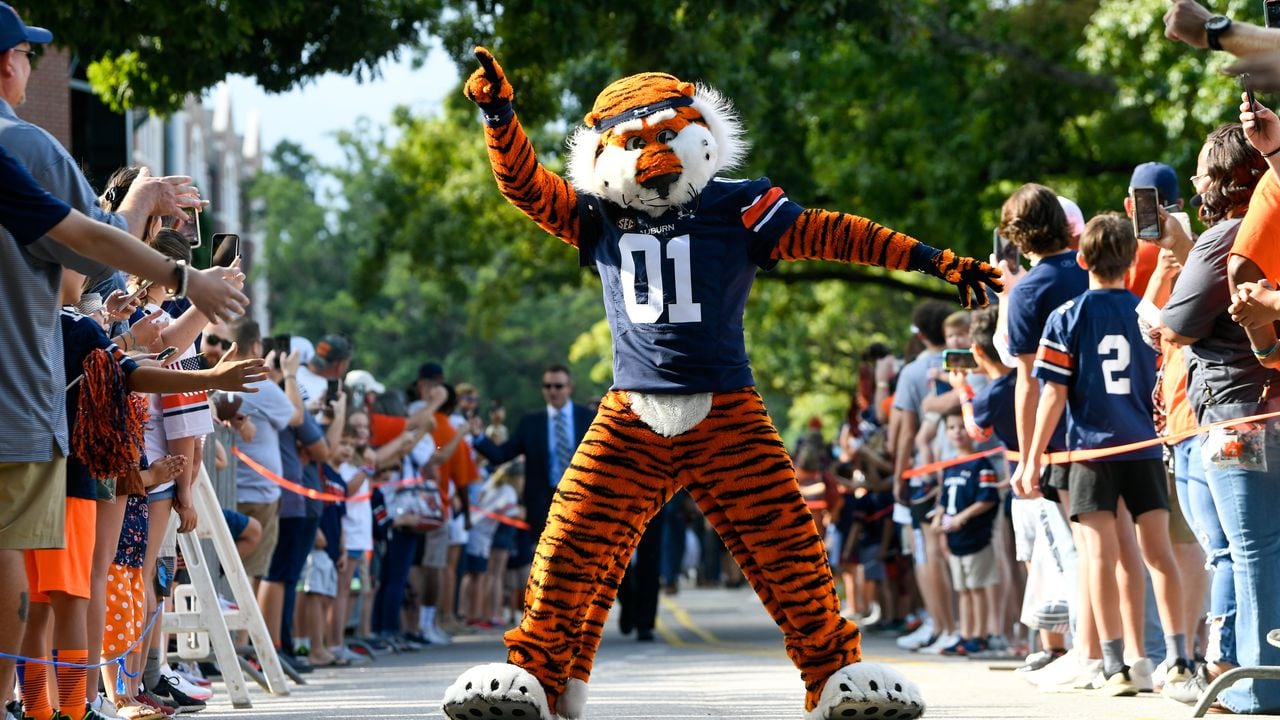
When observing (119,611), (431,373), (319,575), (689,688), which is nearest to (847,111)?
(431,373)

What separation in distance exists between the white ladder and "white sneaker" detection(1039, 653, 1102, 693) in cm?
366

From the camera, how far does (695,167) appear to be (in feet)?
21.9

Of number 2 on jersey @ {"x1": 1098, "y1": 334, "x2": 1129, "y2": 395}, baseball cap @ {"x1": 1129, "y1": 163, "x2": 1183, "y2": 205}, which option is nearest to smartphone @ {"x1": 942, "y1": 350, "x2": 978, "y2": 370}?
number 2 on jersey @ {"x1": 1098, "y1": 334, "x2": 1129, "y2": 395}

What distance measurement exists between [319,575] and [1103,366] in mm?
5585

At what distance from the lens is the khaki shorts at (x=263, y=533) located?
10789 millimetres

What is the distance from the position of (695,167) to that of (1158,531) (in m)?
3.03

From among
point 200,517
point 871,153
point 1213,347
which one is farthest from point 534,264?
point 1213,347

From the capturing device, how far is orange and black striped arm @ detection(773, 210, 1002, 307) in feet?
21.0

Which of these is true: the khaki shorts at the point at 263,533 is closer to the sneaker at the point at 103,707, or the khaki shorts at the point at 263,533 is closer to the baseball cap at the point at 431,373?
the sneaker at the point at 103,707

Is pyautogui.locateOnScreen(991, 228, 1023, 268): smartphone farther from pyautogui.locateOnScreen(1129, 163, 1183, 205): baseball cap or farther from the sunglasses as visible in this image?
the sunglasses

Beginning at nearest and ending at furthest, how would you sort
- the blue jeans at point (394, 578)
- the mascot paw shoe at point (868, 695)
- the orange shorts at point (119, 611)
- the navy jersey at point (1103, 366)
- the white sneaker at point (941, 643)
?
the mascot paw shoe at point (868, 695), the orange shorts at point (119, 611), the navy jersey at point (1103, 366), the white sneaker at point (941, 643), the blue jeans at point (394, 578)

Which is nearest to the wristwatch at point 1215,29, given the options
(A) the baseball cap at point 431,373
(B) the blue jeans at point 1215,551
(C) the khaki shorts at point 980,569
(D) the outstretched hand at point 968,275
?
(D) the outstretched hand at point 968,275

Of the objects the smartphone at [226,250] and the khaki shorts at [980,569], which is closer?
the smartphone at [226,250]

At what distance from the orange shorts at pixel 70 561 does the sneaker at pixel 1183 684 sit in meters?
4.26
